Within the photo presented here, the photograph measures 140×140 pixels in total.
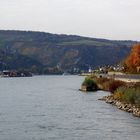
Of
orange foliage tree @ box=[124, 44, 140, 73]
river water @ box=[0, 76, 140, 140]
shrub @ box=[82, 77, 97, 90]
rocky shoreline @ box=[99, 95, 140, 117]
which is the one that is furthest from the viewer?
orange foliage tree @ box=[124, 44, 140, 73]

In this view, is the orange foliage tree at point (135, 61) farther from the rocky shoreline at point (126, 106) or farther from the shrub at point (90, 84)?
the rocky shoreline at point (126, 106)

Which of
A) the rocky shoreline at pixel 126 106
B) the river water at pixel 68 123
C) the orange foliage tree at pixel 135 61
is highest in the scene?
the orange foliage tree at pixel 135 61

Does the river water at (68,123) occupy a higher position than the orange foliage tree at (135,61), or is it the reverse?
the orange foliage tree at (135,61)

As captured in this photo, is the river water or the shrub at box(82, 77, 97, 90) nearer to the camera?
the river water

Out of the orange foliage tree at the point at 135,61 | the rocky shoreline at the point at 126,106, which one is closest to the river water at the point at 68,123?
the rocky shoreline at the point at 126,106

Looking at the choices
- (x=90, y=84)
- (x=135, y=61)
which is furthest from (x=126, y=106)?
(x=135, y=61)

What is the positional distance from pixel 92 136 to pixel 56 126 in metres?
5.38

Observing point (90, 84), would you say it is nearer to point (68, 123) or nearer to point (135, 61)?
point (135, 61)

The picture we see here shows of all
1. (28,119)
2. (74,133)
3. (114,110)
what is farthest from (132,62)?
(74,133)

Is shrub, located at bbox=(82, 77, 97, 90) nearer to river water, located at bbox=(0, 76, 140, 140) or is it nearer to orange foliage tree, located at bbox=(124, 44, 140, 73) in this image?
orange foliage tree, located at bbox=(124, 44, 140, 73)

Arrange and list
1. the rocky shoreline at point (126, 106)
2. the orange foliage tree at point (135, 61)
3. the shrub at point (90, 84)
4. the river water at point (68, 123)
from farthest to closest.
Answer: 1. the orange foliage tree at point (135, 61)
2. the shrub at point (90, 84)
3. the rocky shoreline at point (126, 106)
4. the river water at point (68, 123)

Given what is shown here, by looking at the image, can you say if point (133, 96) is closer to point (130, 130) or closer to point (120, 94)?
point (120, 94)

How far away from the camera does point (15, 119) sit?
1895 inches

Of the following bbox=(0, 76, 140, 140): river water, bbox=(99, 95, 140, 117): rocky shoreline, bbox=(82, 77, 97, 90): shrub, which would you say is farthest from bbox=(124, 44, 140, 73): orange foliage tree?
Answer: bbox=(0, 76, 140, 140): river water
